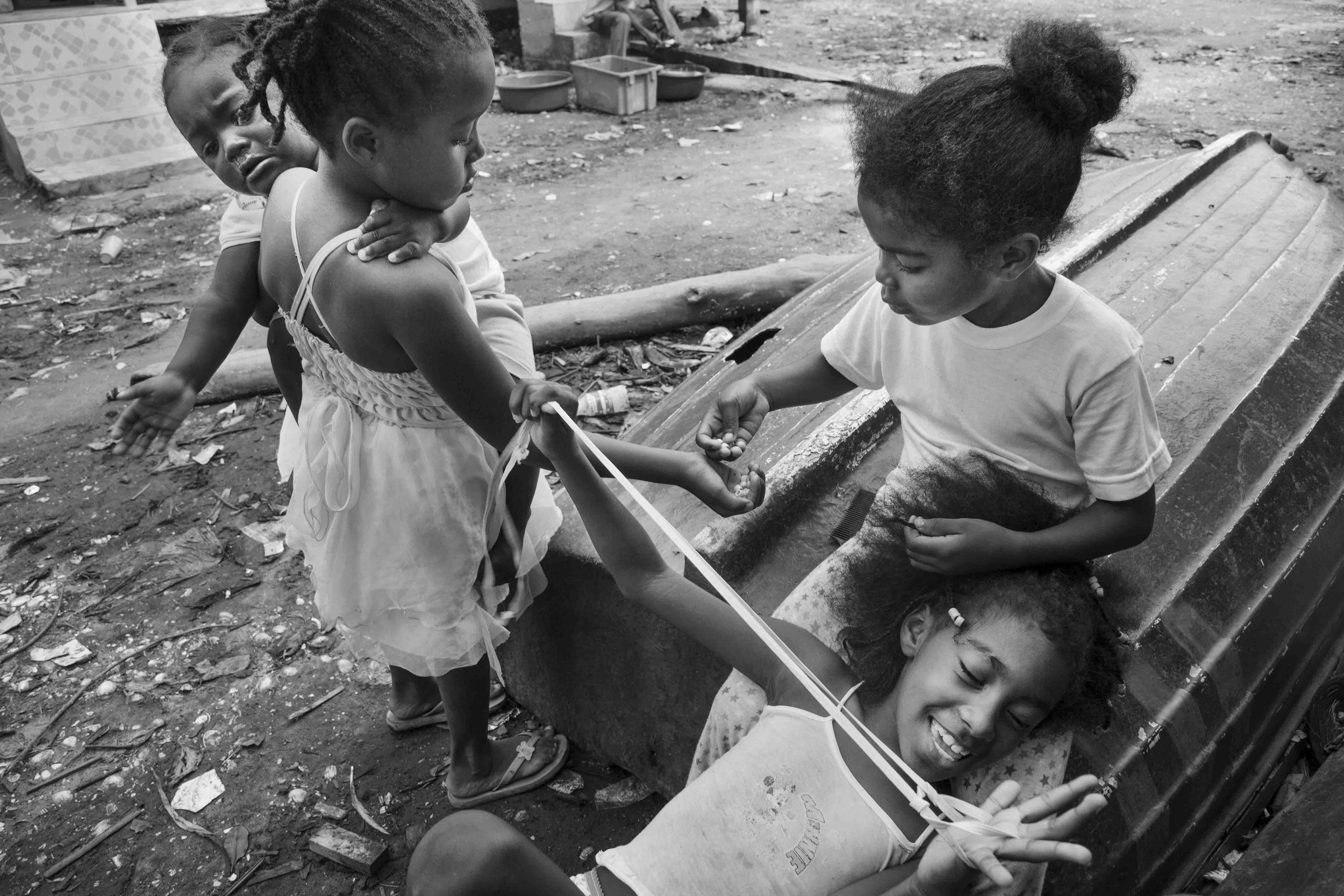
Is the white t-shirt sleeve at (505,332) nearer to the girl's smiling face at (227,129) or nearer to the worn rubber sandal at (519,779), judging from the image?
the girl's smiling face at (227,129)

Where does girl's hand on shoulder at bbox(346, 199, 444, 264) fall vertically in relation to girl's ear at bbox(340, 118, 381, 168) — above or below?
below

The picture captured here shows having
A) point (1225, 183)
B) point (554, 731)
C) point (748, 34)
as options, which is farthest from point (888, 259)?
point (748, 34)

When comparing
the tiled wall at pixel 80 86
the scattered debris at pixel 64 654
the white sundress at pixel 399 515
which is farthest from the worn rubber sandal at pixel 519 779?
the tiled wall at pixel 80 86

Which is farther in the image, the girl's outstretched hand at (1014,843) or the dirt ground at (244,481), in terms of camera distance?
the dirt ground at (244,481)

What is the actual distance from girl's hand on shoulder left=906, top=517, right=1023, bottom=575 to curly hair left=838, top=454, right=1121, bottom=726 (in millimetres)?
30

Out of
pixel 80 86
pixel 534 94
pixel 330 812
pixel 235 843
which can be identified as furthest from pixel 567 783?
pixel 534 94

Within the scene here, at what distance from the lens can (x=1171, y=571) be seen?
2123 millimetres

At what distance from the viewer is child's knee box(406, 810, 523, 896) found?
1.61m

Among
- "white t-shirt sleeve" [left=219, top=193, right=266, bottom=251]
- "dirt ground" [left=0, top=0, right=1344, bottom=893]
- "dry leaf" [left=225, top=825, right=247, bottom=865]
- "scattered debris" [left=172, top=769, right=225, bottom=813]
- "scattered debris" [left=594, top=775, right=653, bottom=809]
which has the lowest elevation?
"dirt ground" [left=0, top=0, right=1344, bottom=893]

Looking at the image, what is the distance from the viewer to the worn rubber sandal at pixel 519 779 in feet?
8.24

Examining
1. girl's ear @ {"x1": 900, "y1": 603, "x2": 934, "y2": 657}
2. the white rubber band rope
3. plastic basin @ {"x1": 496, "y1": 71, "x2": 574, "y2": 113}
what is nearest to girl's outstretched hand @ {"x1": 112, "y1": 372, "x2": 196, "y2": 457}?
the white rubber band rope

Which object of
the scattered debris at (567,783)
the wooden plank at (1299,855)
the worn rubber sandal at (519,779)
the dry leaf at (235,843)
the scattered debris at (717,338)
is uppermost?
the wooden plank at (1299,855)

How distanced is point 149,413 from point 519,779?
1.28 metres

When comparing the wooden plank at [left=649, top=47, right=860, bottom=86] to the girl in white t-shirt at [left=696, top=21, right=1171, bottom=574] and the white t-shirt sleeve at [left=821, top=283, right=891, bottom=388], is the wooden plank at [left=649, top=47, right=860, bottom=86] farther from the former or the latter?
the girl in white t-shirt at [left=696, top=21, right=1171, bottom=574]
